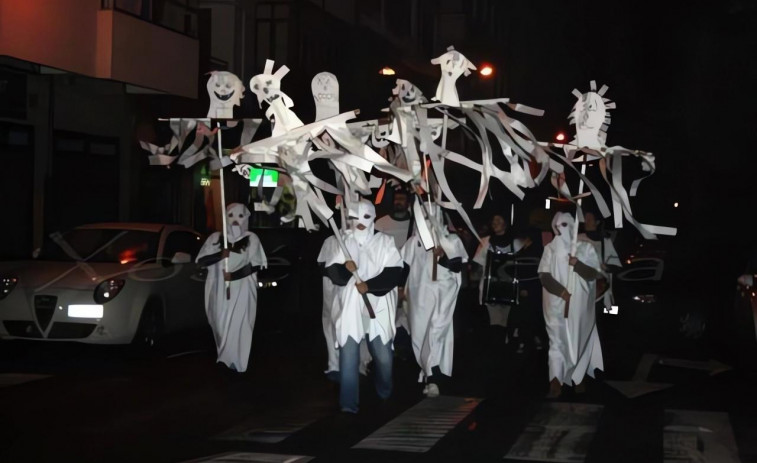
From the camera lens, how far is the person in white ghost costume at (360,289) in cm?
1024

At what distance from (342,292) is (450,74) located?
7.03 feet

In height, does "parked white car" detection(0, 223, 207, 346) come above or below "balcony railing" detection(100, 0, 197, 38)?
below

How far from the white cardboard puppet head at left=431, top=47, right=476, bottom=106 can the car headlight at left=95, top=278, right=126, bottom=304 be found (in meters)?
4.40

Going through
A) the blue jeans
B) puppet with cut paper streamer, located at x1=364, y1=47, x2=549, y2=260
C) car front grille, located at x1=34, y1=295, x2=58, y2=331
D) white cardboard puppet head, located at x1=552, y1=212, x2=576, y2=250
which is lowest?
the blue jeans

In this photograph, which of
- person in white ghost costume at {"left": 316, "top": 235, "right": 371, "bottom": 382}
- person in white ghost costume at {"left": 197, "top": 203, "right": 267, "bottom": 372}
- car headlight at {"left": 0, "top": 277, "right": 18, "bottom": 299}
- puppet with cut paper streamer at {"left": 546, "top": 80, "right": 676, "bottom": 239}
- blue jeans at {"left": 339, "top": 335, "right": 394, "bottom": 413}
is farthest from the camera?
car headlight at {"left": 0, "top": 277, "right": 18, "bottom": 299}

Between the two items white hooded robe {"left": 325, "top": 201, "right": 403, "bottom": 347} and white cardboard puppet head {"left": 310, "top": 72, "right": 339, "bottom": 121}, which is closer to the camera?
white hooded robe {"left": 325, "top": 201, "right": 403, "bottom": 347}

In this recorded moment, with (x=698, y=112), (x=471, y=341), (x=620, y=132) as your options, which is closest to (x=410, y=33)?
(x=620, y=132)

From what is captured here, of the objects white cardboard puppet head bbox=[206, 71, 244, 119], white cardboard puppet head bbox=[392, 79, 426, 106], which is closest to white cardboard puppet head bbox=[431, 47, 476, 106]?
white cardboard puppet head bbox=[392, 79, 426, 106]

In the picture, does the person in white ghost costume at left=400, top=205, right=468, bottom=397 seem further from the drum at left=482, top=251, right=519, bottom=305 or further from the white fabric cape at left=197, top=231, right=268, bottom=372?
the drum at left=482, top=251, right=519, bottom=305

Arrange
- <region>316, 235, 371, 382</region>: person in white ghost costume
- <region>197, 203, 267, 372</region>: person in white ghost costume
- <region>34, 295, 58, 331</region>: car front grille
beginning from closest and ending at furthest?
1. <region>316, 235, 371, 382</region>: person in white ghost costume
2. <region>197, 203, 267, 372</region>: person in white ghost costume
3. <region>34, 295, 58, 331</region>: car front grille

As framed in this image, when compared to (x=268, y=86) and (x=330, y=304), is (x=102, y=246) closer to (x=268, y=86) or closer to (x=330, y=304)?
(x=330, y=304)

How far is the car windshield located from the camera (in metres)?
14.0

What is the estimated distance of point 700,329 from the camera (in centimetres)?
1691

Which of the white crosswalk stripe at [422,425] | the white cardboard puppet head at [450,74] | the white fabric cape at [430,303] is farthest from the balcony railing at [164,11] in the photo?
the white crosswalk stripe at [422,425]
